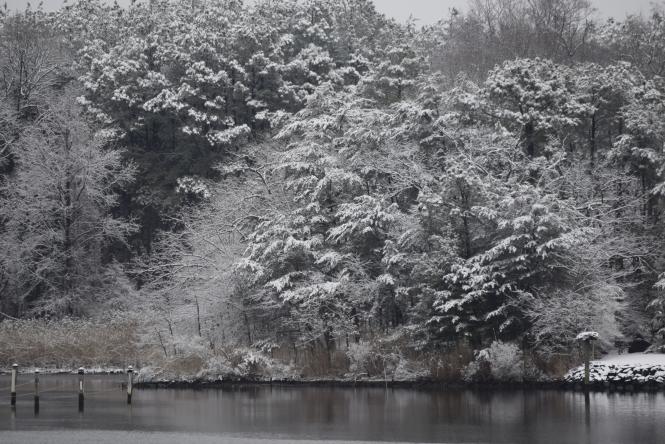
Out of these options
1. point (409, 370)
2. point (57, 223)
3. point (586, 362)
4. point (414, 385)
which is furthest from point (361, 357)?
point (57, 223)

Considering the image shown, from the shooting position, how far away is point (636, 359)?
30.6 meters

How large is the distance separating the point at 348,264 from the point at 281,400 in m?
9.30

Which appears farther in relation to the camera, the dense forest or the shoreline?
the dense forest

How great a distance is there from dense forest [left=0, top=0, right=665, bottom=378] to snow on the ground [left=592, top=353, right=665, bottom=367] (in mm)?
1253

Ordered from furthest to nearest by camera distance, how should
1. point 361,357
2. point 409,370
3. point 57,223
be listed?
point 57,223 < point 361,357 < point 409,370

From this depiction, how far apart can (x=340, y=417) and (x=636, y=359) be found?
1152 cm

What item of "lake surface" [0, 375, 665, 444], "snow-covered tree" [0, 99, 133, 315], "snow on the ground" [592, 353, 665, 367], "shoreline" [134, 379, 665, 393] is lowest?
"lake surface" [0, 375, 665, 444]

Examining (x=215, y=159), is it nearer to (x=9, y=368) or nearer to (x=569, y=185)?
(x=9, y=368)

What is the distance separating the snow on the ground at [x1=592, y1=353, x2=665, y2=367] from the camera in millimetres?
29981

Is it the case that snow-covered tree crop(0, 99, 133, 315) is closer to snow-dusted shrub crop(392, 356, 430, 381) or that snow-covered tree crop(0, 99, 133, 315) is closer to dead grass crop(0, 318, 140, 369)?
dead grass crop(0, 318, 140, 369)

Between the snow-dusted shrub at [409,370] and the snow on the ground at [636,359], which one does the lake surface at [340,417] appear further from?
the snow on the ground at [636,359]

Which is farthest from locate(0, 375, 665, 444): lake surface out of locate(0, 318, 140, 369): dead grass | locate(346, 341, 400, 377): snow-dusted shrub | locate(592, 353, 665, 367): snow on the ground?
locate(0, 318, 140, 369): dead grass

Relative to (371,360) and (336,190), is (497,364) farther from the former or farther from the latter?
(336,190)

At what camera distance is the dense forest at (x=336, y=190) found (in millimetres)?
33812
